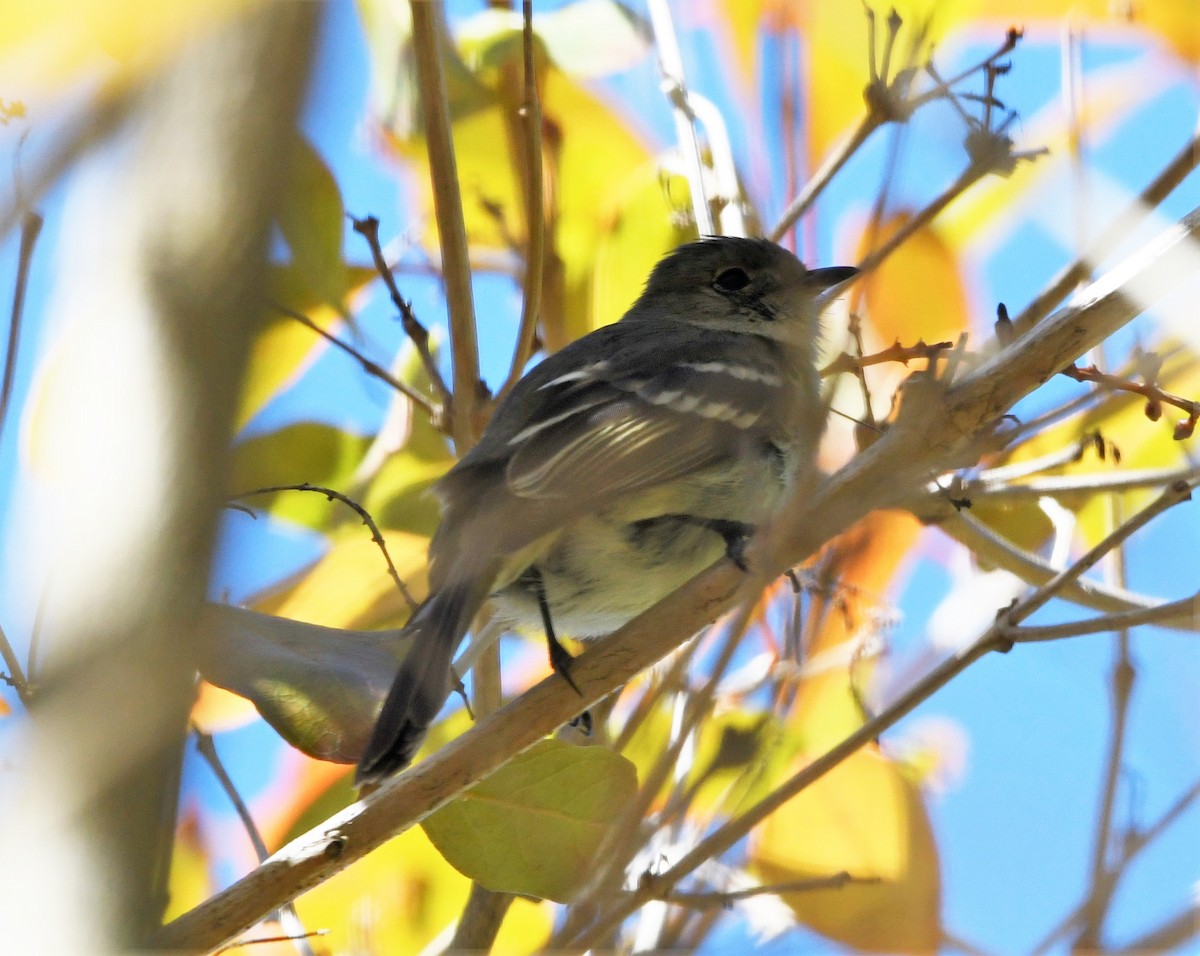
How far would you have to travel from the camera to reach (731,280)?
3986 millimetres

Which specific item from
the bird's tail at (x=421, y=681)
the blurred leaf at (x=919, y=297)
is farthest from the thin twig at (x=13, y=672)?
the blurred leaf at (x=919, y=297)

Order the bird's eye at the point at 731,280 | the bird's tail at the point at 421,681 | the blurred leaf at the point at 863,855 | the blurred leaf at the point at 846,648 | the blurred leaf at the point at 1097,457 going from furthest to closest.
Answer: the bird's eye at the point at 731,280, the blurred leaf at the point at 1097,457, the blurred leaf at the point at 846,648, the blurred leaf at the point at 863,855, the bird's tail at the point at 421,681

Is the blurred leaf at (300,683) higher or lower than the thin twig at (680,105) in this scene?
lower

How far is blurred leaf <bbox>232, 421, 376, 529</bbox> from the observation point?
137 inches

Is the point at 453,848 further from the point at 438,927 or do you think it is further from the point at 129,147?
the point at 129,147

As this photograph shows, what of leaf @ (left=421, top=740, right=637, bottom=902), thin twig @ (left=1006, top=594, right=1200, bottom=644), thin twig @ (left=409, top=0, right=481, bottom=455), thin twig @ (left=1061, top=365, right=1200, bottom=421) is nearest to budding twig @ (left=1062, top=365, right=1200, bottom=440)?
thin twig @ (left=1061, top=365, right=1200, bottom=421)

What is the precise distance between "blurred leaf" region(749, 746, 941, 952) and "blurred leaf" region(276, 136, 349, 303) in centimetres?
170

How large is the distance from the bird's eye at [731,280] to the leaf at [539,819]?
74.3 inches

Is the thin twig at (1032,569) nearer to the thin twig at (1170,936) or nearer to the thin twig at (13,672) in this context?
the thin twig at (1170,936)

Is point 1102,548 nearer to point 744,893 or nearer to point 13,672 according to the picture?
point 744,893

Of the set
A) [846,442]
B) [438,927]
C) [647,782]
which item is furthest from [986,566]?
[647,782]

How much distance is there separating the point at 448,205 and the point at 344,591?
1076 mm

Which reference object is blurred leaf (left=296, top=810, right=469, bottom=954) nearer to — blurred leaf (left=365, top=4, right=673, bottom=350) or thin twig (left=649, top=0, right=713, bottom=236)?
blurred leaf (left=365, top=4, right=673, bottom=350)

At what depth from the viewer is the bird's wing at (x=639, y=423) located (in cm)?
288
